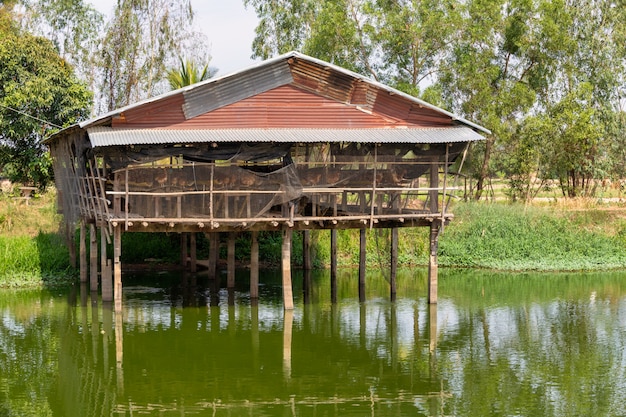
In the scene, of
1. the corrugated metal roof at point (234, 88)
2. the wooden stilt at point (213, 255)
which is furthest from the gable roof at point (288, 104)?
the wooden stilt at point (213, 255)

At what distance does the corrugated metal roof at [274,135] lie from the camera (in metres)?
18.8

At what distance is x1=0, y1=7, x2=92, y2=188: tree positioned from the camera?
99.0 feet

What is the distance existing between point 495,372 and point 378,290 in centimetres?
875

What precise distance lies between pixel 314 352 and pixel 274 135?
193 inches

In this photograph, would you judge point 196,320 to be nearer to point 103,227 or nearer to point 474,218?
point 103,227

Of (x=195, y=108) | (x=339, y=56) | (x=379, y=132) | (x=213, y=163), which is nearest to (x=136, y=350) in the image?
(x=213, y=163)

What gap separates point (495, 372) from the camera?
15.5m

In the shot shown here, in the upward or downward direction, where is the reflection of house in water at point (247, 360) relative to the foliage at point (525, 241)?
downward

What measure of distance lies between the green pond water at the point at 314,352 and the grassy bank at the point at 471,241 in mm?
3219

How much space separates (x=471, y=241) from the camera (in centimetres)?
2909

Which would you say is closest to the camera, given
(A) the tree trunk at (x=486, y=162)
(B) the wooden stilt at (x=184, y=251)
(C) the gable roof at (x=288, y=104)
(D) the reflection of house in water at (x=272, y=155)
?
(D) the reflection of house in water at (x=272, y=155)

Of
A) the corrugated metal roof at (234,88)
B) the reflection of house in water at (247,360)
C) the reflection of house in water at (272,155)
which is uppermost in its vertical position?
the corrugated metal roof at (234,88)

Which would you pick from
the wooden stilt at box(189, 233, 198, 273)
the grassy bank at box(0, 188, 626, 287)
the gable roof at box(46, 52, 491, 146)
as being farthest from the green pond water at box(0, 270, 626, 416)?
the gable roof at box(46, 52, 491, 146)

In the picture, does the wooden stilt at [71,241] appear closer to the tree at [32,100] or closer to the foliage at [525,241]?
the tree at [32,100]
